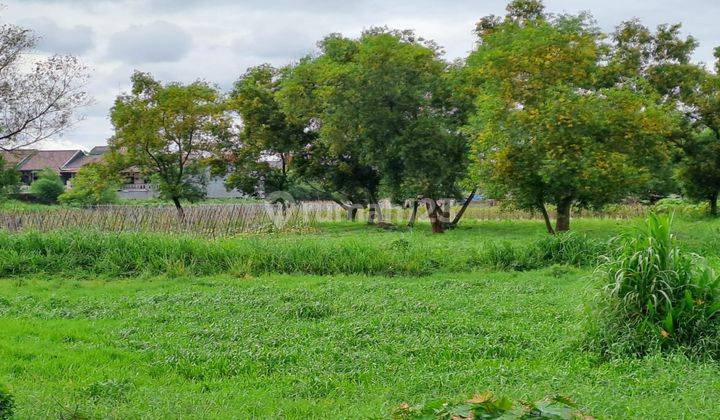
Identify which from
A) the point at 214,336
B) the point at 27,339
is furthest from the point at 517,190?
the point at 27,339

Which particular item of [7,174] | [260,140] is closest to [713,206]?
[260,140]

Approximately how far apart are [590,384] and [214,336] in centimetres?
323

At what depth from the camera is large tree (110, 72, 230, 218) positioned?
20938 mm

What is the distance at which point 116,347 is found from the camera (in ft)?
18.3

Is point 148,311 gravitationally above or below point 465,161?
below

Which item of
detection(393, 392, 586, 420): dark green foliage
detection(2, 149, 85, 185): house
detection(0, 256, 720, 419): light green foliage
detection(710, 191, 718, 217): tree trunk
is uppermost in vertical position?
detection(2, 149, 85, 185): house

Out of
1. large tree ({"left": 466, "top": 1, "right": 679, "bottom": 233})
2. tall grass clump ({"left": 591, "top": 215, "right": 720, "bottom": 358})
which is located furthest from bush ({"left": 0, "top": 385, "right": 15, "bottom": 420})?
large tree ({"left": 466, "top": 1, "right": 679, "bottom": 233})

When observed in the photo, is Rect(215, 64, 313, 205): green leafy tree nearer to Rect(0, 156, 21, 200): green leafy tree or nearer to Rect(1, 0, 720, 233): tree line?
Rect(1, 0, 720, 233): tree line

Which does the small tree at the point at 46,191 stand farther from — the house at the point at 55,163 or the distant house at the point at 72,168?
the house at the point at 55,163

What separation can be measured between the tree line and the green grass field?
4541 millimetres

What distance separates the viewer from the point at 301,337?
579 centimetres

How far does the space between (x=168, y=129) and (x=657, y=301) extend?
18559mm

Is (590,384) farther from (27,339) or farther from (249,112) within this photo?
(249,112)

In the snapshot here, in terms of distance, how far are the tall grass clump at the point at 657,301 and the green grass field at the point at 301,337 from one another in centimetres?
22
